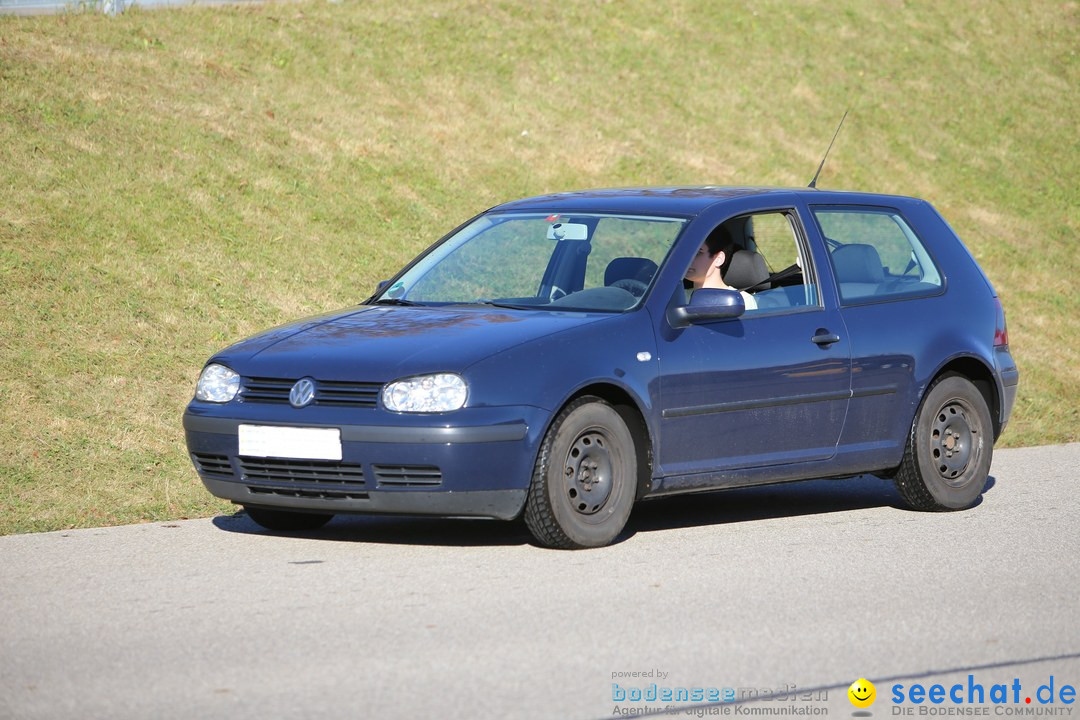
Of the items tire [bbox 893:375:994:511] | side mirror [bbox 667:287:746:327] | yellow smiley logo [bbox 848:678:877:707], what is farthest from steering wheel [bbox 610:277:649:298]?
yellow smiley logo [bbox 848:678:877:707]

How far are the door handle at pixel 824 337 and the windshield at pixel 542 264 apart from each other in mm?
924

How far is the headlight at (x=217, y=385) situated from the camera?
24.5 ft

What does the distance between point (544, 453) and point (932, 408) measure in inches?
114

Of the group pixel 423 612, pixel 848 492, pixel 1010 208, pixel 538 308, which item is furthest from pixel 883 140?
pixel 423 612

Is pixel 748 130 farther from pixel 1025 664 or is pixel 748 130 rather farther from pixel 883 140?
pixel 1025 664

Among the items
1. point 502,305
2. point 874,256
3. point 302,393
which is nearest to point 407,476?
point 302,393

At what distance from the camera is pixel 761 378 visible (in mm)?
8023

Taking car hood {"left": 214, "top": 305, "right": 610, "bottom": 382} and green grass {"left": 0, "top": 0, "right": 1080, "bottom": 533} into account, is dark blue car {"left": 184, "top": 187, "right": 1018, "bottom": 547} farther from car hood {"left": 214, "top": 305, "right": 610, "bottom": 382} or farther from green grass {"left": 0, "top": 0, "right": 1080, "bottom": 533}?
green grass {"left": 0, "top": 0, "right": 1080, "bottom": 533}

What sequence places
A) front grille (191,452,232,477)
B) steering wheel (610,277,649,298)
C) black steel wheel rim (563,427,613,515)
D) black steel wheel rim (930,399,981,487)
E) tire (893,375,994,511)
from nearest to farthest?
black steel wheel rim (563,427,613,515)
front grille (191,452,232,477)
steering wheel (610,277,649,298)
tire (893,375,994,511)
black steel wheel rim (930,399,981,487)

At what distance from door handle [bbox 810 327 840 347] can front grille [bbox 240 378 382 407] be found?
99.3 inches

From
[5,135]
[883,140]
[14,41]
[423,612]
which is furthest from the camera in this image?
[883,140]

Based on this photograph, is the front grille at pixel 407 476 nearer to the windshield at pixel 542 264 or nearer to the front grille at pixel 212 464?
the front grille at pixel 212 464

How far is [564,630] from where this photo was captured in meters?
5.80

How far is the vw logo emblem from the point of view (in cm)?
712
